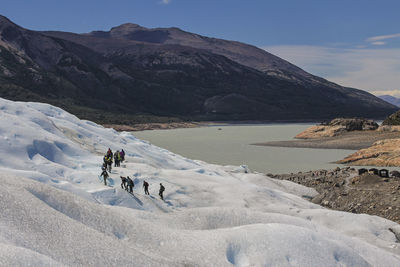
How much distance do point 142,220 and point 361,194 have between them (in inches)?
745

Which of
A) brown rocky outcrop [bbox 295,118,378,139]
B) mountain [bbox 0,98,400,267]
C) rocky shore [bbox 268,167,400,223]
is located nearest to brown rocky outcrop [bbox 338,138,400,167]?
rocky shore [bbox 268,167,400,223]

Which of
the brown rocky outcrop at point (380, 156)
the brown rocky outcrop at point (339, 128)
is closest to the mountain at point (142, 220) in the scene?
the brown rocky outcrop at point (380, 156)

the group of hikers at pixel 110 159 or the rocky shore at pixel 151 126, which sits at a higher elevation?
the group of hikers at pixel 110 159

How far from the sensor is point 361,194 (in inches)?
1109

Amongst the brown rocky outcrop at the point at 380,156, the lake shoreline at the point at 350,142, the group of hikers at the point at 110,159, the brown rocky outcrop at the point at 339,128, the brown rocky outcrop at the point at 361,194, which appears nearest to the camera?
the group of hikers at the point at 110,159

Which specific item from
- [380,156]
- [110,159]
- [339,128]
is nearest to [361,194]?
[110,159]

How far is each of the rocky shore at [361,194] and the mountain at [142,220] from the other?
123cm

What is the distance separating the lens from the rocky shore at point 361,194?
82.2 ft

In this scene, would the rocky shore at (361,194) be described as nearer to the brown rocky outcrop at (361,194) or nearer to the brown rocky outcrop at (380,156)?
the brown rocky outcrop at (361,194)

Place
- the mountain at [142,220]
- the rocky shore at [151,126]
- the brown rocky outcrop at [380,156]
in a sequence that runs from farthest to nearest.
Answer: the rocky shore at [151,126]
the brown rocky outcrop at [380,156]
the mountain at [142,220]

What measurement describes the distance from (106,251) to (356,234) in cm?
1261

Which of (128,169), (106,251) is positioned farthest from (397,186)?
(106,251)

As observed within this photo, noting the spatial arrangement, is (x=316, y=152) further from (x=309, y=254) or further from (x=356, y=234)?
(x=309, y=254)

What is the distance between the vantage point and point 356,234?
18812 mm
